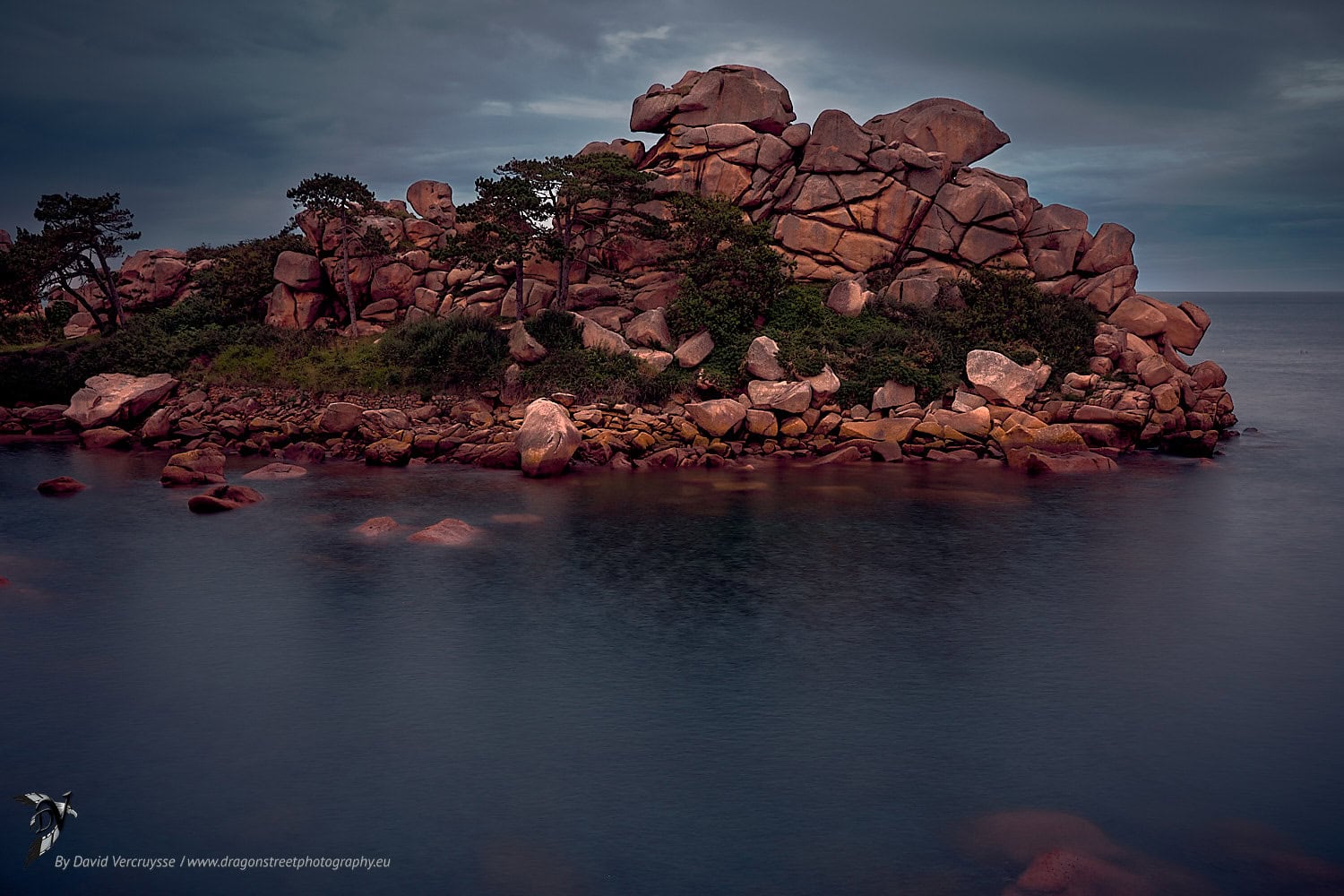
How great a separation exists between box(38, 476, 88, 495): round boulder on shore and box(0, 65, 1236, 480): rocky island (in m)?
2.91

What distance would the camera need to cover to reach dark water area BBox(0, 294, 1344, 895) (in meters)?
12.7

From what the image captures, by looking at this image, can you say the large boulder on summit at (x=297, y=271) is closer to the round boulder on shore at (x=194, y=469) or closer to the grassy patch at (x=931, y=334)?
the round boulder on shore at (x=194, y=469)

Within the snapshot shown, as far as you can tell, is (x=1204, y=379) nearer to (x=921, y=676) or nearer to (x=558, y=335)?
(x=558, y=335)

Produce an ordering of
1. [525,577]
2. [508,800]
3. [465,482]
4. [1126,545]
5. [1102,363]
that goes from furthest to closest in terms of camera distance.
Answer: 1. [1102,363]
2. [465,482]
3. [1126,545]
4. [525,577]
5. [508,800]

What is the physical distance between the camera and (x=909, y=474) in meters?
36.8

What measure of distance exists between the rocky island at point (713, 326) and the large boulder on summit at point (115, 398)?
114mm

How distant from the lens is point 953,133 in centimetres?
5350

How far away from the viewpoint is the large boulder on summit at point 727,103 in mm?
54094

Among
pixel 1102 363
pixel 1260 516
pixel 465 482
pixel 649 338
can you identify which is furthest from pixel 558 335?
pixel 1260 516

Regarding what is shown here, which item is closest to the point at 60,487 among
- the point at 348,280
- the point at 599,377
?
the point at 348,280

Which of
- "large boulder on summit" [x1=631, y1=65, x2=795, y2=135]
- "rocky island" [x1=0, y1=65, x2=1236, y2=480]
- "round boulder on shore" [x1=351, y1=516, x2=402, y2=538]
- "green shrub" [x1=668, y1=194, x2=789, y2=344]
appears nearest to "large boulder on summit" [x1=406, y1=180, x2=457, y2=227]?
"rocky island" [x1=0, y1=65, x2=1236, y2=480]

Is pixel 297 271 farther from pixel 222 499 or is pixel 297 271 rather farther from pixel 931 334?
pixel 931 334

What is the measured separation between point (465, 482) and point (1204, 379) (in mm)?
35301

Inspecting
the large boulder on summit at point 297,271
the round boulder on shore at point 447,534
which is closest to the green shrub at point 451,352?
the large boulder on summit at point 297,271
